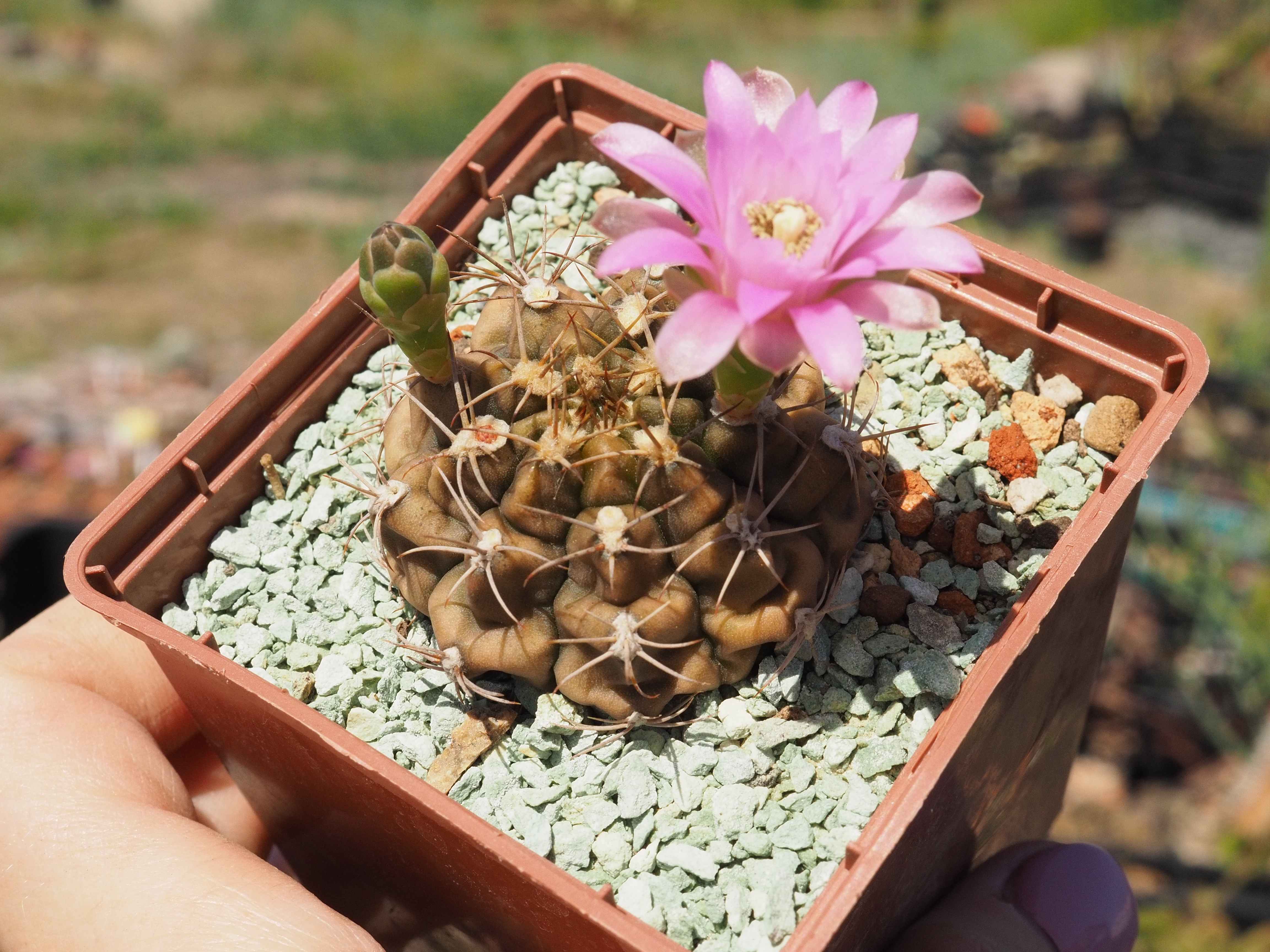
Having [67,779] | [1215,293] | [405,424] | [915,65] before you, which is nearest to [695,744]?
[405,424]

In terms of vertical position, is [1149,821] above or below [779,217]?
below

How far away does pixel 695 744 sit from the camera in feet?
4.61

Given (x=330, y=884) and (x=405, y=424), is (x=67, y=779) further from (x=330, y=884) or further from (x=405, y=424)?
(x=405, y=424)

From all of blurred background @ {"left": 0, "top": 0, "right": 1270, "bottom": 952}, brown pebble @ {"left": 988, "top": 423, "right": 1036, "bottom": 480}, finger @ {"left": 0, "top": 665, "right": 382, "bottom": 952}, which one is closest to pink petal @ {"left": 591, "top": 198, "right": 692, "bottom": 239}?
brown pebble @ {"left": 988, "top": 423, "right": 1036, "bottom": 480}

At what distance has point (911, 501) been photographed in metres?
1.54

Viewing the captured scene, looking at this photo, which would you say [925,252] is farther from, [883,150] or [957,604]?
[957,604]

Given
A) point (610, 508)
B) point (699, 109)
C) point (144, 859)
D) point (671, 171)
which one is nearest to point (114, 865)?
point (144, 859)

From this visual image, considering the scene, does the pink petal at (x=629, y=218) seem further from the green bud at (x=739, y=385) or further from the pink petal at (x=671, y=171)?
the green bud at (x=739, y=385)

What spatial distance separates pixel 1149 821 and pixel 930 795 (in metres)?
2.43

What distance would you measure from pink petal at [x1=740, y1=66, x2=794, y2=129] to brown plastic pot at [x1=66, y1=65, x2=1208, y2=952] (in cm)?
49

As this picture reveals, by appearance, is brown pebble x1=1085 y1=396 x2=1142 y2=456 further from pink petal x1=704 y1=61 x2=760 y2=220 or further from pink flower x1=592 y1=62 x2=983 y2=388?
pink petal x1=704 y1=61 x2=760 y2=220

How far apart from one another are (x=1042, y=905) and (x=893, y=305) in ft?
3.50

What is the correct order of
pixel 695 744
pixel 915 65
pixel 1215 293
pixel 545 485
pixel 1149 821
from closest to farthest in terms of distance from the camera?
pixel 545 485 → pixel 695 744 → pixel 1149 821 → pixel 1215 293 → pixel 915 65

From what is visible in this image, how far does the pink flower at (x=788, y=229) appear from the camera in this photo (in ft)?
3.22
